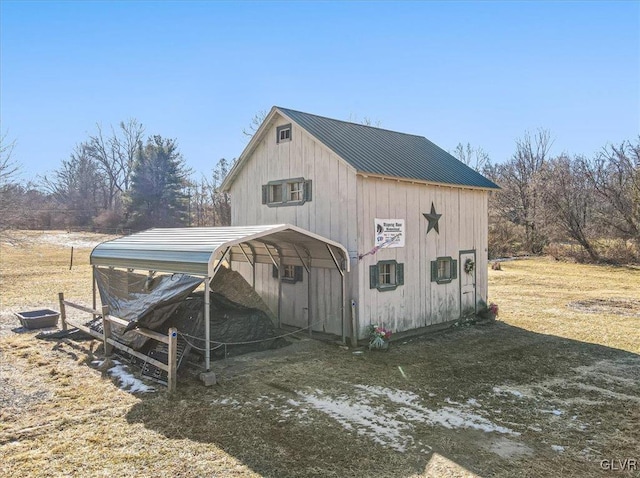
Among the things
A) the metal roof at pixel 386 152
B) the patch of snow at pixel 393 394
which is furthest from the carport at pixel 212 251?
the patch of snow at pixel 393 394

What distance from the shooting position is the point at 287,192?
11.8 meters

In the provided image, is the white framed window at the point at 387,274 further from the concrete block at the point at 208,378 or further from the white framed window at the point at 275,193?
the concrete block at the point at 208,378

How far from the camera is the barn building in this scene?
10.3m

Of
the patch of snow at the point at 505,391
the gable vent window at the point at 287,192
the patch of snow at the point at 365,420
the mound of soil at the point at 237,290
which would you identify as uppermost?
the gable vent window at the point at 287,192

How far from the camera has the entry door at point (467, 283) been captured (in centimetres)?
1284

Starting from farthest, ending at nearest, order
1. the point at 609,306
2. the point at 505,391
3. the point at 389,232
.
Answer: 1. the point at 609,306
2. the point at 389,232
3. the point at 505,391

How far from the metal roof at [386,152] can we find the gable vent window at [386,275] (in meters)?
2.14

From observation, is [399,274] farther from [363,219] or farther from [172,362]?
[172,362]

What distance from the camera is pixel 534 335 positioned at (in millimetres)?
11344

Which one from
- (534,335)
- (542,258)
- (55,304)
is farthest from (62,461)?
(542,258)

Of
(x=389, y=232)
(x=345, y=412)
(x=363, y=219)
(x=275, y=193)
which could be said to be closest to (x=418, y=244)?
(x=389, y=232)

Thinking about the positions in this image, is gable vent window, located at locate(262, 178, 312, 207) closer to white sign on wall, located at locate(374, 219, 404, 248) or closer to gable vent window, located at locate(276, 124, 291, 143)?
gable vent window, located at locate(276, 124, 291, 143)

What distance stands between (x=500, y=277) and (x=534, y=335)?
11715mm

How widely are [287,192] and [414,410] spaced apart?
683 cm
